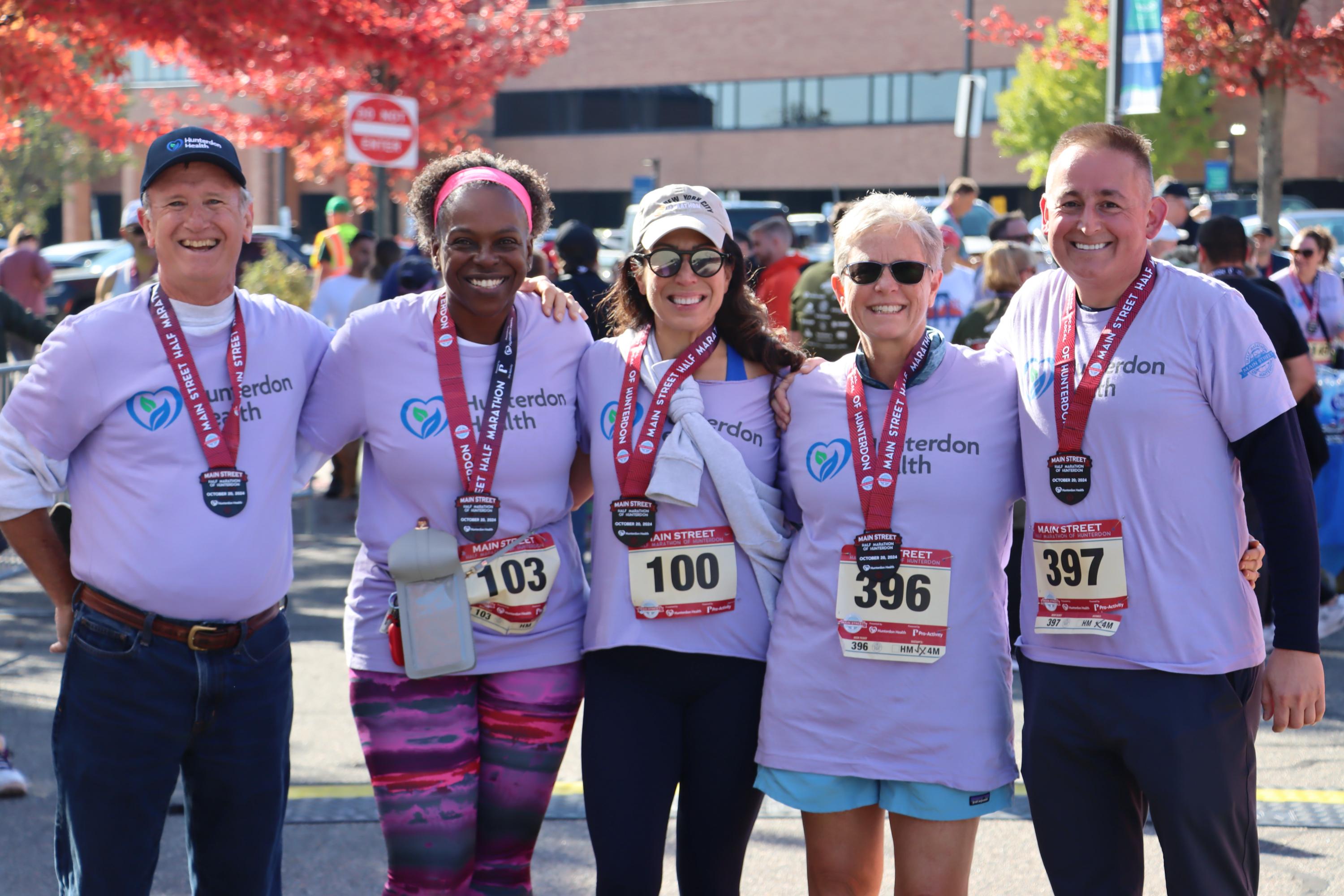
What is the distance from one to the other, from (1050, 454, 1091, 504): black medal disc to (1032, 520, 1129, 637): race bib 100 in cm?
6

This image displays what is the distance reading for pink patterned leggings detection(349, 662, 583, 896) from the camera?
3.08 metres

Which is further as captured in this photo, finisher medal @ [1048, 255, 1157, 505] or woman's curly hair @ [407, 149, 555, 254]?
woman's curly hair @ [407, 149, 555, 254]

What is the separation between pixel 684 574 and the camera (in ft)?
9.99

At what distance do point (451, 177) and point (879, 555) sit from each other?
4.66 feet

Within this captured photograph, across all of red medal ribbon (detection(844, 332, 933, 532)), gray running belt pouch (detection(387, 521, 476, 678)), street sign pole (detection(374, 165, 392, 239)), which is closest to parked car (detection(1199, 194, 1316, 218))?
street sign pole (detection(374, 165, 392, 239))

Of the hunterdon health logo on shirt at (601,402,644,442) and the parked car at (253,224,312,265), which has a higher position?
the parked car at (253,224,312,265)

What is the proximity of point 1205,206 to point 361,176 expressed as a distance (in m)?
13.3

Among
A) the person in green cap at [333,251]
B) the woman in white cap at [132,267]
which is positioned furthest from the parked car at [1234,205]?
the woman in white cap at [132,267]

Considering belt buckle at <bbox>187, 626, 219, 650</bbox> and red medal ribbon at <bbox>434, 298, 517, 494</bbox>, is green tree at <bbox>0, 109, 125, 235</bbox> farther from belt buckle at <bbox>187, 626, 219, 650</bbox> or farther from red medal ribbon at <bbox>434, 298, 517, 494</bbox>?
belt buckle at <bbox>187, 626, 219, 650</bbox>

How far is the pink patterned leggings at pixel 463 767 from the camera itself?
10.1 feet

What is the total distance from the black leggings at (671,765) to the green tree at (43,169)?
129ft

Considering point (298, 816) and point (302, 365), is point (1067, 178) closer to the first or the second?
point (302, 365)

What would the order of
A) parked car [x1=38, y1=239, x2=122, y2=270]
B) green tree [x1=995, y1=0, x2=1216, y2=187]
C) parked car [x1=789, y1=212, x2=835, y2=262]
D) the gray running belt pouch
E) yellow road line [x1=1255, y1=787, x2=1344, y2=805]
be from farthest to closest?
green tree [x1=995, y1=0, x2=1216, y2=187], parked car [x1=38, y1=239, x2=122, y2=270], parked car [x1=789, y1=212, x2=835, y2=262], yellow road line [x1=1255, y1=787, x2=1344, y2=805], the gray running belt pouch

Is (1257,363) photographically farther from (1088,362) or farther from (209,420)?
(209,420)
